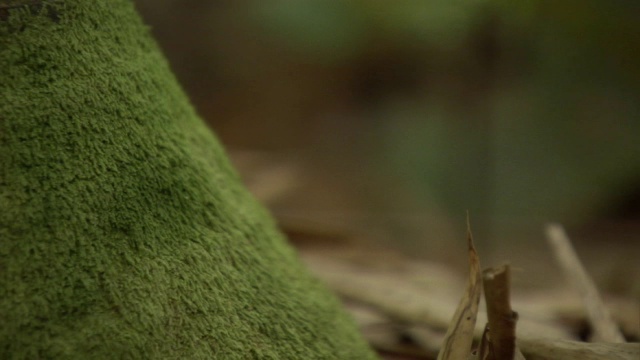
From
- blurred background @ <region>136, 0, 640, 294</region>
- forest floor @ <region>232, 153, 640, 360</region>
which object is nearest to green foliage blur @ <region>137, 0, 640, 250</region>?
blurred background @ <region>136, 0, 640, 294</region>

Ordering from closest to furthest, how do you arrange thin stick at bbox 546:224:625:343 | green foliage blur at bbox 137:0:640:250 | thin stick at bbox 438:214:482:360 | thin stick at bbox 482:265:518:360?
1. thin stick at bbox 482:265:518:360
2. thin stick at bbox 438:214:482:360
3. thin stick at bbox 546:224:625:343
4. green foliage blur at bbox 137:0:640:250

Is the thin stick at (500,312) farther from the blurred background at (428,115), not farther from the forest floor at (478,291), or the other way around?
Answer: the blurred background at (428,115)

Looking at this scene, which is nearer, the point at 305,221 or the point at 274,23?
the point at 305,221

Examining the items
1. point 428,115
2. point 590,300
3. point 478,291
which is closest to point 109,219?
point 478,291

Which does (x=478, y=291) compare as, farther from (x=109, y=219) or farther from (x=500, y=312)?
(x=109, y=219)

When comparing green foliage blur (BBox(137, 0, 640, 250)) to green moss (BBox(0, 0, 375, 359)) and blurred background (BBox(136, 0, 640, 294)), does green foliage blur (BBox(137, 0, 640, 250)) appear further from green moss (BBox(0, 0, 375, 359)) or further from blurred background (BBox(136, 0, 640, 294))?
green moss (BBox(0, 0, 375, 359))

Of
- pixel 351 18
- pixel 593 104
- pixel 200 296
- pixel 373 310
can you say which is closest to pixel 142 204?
pixel 200 296

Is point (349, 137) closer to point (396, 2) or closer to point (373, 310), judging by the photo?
point (396, 2)

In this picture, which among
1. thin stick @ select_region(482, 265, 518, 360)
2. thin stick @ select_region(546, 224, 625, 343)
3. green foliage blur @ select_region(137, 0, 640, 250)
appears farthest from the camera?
green foliage blur @ select_region(137, 0, 640, 250)
